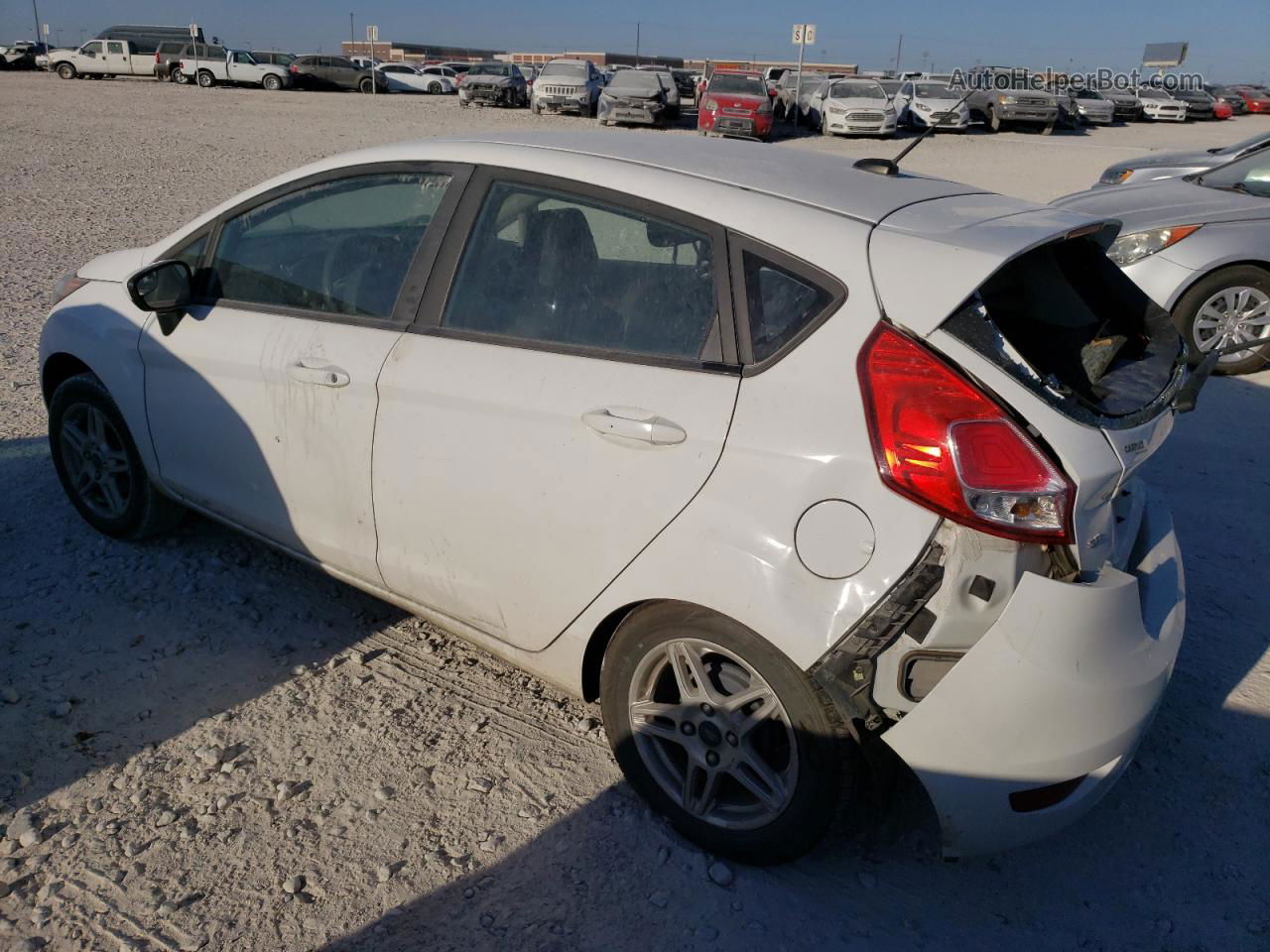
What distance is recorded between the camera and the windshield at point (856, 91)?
28.5 m

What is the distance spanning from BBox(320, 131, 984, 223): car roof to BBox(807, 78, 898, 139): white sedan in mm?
26196

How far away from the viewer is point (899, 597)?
7.47 ft

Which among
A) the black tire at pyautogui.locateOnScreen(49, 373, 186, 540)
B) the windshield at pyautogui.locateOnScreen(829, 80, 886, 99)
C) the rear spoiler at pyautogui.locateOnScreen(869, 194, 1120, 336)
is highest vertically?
the windshield at pyautogui.locateOnScreen(829, 80, 886, 99)

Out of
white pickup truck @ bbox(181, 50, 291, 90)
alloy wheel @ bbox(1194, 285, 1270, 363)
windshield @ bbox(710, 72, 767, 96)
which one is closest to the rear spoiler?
alloy wheel @ bbox(1194, 285, 1270, 363)

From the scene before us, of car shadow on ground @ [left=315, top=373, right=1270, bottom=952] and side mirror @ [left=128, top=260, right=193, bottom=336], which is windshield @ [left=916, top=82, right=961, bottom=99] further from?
car shadow on ground @ [left=315, top=373, right=1270, bottom=952]

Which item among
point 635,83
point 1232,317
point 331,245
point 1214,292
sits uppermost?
point 635,83

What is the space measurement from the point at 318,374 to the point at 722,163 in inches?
55.0

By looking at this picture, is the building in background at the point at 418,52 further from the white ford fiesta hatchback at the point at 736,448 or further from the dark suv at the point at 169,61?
the white ford fiesta hatchback at the point at 736,448

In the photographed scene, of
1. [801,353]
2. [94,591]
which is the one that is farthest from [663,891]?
[94,591]

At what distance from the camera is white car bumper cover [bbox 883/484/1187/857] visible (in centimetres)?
227

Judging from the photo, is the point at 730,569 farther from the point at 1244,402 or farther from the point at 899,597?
the point at 1244,402

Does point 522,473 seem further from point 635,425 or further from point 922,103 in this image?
point 922,103

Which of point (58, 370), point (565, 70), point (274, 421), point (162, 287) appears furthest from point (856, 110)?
point (274, 421)

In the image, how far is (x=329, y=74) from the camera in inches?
1672
